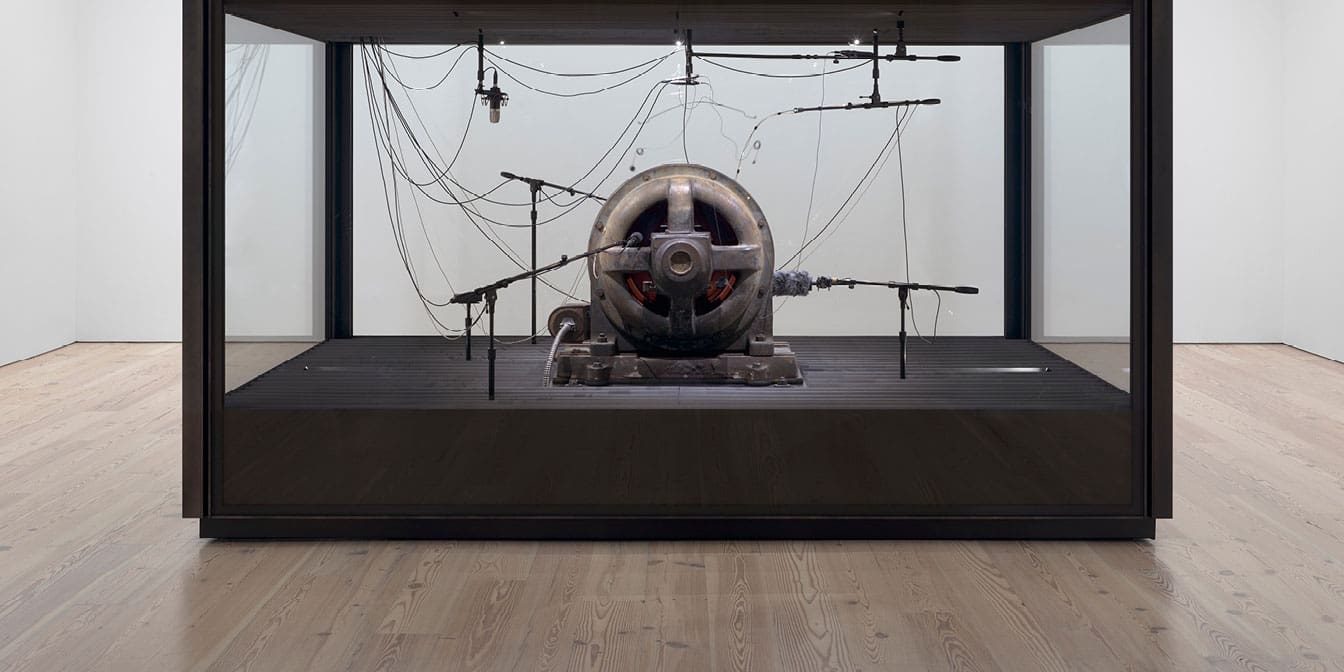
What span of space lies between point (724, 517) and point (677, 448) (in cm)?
26

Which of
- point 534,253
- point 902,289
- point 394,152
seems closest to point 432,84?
point 394,152

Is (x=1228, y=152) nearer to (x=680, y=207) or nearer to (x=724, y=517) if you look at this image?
(x=680, y=207)

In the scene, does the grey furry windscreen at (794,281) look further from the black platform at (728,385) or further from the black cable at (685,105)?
the black cable at (685,105)

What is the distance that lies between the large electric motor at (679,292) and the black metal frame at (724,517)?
0.46 meters

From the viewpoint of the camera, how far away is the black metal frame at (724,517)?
3.99 metres

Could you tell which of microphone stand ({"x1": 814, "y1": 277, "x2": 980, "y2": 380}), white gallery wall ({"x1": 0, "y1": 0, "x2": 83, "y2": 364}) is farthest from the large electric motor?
white gallery wall ({"x1": 0, "y1": 0, "x2": 83, "y2": 364})

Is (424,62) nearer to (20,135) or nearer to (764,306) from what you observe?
(764,306)

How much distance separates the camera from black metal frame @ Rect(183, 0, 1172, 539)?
3992mm

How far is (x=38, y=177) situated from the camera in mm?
8336

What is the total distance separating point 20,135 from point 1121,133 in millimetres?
6487

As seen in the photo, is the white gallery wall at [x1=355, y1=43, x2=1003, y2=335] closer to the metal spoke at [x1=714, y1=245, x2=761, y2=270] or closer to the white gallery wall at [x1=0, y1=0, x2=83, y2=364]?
the metal spoke at [x1=714, y1=245, x2=761, y2=270]

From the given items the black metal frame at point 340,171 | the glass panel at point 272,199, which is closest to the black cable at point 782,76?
the black metal frame at point 340,171

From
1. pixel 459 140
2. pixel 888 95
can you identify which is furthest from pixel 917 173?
pixel 459 140

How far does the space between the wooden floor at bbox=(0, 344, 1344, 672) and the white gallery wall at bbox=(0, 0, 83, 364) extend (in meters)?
3.61
